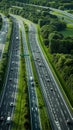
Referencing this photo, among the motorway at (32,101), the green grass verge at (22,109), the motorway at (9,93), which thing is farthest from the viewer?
the motorway at (9,93)

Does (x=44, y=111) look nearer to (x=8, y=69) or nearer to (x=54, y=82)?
(x=54, y=82)

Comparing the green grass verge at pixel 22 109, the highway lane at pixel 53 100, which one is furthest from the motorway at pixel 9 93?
the highway lane at pixel 53 100

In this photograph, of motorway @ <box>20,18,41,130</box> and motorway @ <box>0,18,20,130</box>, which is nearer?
motorway @ <box>20,18,41,130</box>

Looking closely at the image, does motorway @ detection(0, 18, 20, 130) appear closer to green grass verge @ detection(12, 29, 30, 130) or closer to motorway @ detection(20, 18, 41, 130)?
green grass verge @ detection(12, 29, 30, 130)

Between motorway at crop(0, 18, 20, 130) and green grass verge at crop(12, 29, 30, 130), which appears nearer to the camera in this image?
green grass verge at crop(12, 29, 30, 130)

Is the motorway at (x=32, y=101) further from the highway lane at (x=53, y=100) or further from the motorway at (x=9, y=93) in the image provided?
the motorway at (x=9, y=93)

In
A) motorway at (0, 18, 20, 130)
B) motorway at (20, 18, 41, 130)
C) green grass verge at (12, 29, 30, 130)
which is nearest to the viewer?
green grass verge at (12, 29, 30, 130)

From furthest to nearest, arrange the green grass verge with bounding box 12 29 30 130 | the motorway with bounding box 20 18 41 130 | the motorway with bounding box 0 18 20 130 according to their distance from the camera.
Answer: the motorway with bounding box 0 18 20 130 → the motorway with bounding box 20 18 41 130 → the green grass verge with bounding box 12 29 30 130

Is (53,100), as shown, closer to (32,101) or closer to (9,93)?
(32,101)

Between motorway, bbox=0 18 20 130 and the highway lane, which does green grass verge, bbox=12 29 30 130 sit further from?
the highway lane

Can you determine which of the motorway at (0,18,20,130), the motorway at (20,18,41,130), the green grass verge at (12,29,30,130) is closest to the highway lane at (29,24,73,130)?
the motorway at (20,18,41,130)

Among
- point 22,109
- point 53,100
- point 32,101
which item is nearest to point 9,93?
point 32,101

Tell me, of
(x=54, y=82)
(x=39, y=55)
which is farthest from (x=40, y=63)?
(x=54, y=82)
